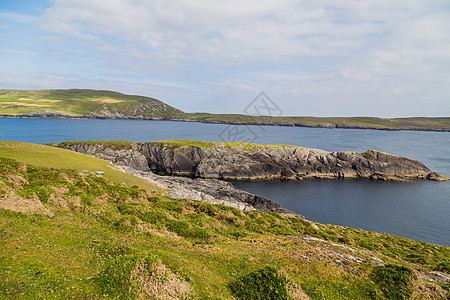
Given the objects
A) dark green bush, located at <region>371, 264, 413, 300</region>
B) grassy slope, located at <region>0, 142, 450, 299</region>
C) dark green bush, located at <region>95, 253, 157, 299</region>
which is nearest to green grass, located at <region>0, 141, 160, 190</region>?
grassy slope, located at <region>0, 142, 450, 299</region>

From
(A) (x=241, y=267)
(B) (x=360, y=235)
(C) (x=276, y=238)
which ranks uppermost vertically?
(A) (x=241, y=267)

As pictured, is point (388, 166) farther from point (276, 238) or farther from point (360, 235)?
point (276, 238)

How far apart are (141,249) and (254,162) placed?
80.9 meters

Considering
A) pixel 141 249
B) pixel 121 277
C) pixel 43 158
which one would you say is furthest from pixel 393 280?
pixel 43 158

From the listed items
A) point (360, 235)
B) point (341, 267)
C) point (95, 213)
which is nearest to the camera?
point (341, 267)

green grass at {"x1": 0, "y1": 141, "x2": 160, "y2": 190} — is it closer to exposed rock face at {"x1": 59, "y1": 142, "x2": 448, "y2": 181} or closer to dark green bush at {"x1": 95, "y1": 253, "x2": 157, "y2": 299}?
dark green bush at {"x1": 95, "y1": 253, "x2": 157, "y2": 299}

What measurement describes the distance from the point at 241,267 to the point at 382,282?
33.1 feet

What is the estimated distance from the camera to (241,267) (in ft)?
53.2

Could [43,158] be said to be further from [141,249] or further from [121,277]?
[121,277]

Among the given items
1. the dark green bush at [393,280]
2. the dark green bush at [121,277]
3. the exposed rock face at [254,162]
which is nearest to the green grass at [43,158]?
the dark green bush at [121,277]

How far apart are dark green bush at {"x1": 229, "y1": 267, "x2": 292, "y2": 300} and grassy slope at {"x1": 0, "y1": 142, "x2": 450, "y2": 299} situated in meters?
0.71

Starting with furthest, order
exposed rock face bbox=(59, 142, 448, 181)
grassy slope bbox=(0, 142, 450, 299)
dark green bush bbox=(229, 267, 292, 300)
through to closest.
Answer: exposed rock face bbox=(59, 142, 448, 181) < dark green bush bbox=(229, 267, 292, 300) < grassy slope bbox=(0, 142, 450, 299)

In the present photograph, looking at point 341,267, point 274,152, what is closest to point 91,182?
point 341,267

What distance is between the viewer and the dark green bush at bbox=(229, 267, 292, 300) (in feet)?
40.5
